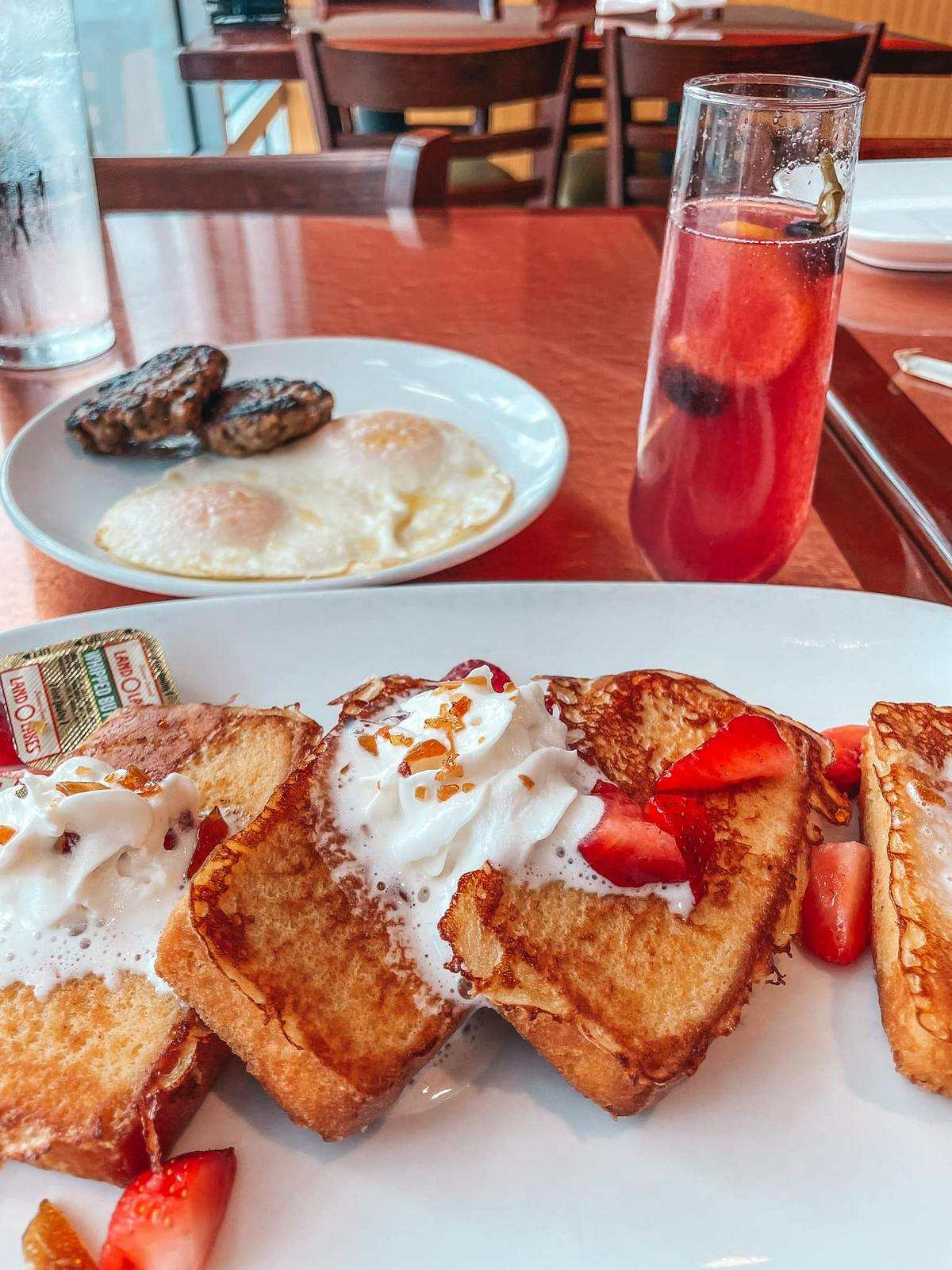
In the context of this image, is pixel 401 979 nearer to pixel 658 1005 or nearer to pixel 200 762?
pixel 658 1005

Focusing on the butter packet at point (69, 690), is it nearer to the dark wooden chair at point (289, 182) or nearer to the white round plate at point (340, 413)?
the white round plate at point (340, 413)

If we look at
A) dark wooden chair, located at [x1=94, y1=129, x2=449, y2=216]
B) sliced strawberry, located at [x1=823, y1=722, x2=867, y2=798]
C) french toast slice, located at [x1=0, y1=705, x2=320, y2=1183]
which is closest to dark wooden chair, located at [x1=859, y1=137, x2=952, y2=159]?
dark wooden chair, located at [x1=94, y1=129, x2=449, y2=216]

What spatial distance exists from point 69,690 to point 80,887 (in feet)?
1.06

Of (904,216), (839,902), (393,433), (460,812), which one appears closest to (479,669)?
(460,812)

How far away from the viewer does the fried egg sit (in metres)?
1.41

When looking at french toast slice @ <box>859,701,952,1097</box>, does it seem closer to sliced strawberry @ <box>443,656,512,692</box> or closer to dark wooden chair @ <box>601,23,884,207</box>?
sliced strawberry @ <box>443,656,512,692</box>

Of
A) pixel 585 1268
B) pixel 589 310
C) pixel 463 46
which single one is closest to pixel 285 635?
pixel 585 1268

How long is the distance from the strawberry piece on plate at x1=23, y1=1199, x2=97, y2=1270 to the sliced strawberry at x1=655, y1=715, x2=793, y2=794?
63cm

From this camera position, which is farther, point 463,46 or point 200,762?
point 463,46

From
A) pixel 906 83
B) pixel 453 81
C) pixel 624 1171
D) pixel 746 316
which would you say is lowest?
pixel 624 1171

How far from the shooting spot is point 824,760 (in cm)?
105

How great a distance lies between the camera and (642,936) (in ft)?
2.95

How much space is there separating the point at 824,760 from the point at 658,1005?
1.15 ft

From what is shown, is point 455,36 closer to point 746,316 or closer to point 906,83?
point 906,83
